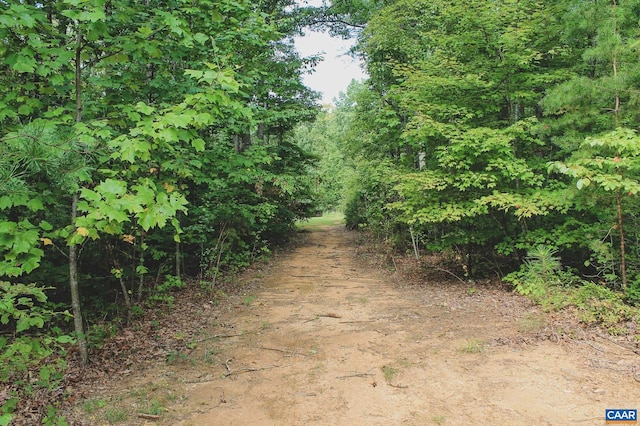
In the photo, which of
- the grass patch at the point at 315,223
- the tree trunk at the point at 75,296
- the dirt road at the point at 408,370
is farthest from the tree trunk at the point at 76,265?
the grass patch at the point at 315,223

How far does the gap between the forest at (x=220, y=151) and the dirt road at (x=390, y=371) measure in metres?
0.91

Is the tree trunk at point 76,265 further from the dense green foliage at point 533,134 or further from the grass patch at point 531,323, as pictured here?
the dense green foliage at point 533,134

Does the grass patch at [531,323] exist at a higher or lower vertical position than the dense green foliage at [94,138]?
lower

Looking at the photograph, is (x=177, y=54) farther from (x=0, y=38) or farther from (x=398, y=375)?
(x=398, y=375)

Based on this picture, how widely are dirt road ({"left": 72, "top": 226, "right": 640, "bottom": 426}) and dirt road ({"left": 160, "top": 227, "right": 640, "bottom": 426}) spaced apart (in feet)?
0.05

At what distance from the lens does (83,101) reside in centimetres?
416

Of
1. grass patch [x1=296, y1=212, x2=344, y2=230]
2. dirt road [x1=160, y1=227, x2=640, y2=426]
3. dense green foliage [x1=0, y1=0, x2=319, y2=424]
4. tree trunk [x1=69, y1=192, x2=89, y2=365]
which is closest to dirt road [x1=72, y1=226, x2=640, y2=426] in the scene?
dirt road [x1=160, y1=227, x2=640, y2=426]

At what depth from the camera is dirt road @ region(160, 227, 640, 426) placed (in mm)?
3252

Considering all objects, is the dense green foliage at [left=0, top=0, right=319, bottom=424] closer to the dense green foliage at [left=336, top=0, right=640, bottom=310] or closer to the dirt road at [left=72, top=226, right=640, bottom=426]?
the dirt road at [left=72, top=226, right=640, bottom=426]

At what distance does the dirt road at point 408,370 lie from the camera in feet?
10.7

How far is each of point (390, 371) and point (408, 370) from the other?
7.9 inches

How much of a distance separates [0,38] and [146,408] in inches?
138

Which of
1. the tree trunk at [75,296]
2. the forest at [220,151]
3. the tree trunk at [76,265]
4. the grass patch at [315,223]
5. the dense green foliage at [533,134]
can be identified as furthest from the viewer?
the grass patch at [315,223]

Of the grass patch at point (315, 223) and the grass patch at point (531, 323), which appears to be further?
the grass patch at point (315, 223)
